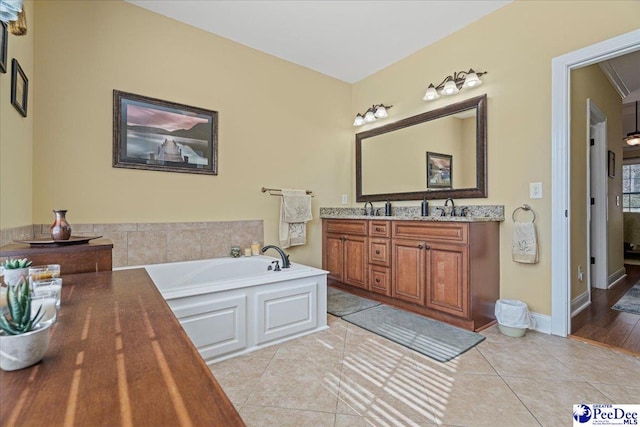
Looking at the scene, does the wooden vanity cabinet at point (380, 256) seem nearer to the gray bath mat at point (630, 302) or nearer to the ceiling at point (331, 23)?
the ceiling at point (331, 23)

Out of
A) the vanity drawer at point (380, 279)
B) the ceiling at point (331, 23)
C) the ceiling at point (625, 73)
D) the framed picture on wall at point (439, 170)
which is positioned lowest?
the vanity drawer at point (380, 279)

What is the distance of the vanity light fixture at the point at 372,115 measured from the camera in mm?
3734

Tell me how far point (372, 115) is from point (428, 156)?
0.97m

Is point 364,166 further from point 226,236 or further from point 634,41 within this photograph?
point 634,41

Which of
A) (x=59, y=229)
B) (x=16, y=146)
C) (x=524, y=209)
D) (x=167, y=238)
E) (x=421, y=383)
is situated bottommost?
(x=421, y=383)

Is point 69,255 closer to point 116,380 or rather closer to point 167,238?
point 116,380

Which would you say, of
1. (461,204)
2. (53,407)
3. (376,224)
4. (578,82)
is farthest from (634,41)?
(53,407)

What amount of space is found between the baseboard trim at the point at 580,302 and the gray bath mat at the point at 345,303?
1704 millimetres

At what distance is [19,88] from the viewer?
6.21 ft

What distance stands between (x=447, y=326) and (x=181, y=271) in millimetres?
2323

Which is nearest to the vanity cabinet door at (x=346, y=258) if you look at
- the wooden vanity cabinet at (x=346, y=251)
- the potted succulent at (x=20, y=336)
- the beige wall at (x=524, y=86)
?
the wooden vanity cabinet at (x=346, y=251)

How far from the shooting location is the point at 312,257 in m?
3.88

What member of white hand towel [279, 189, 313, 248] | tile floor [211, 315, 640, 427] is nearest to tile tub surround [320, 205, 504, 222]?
white hand towel [279, 189, 313, 248]

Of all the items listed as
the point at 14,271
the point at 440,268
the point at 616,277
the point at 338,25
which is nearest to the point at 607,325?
the point at 440,268
